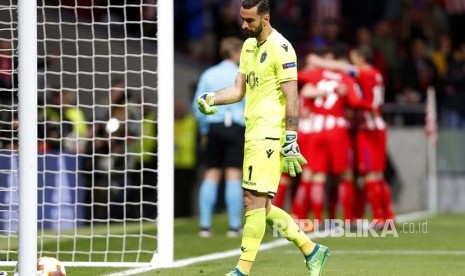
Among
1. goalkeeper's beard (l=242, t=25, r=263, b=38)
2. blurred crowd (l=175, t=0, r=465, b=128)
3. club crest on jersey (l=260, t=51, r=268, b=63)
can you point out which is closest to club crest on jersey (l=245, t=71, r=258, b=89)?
club crest on jersey (l=260, t=51, r=268, b=63)

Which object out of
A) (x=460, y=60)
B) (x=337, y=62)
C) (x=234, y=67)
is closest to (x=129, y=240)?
(x=234, y=67)

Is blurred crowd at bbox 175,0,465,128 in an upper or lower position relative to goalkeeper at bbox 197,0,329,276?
upper

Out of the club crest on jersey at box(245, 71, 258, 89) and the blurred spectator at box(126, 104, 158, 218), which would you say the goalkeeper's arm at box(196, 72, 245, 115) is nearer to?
the club crest on jersey at box(245, 71, 258, 89)

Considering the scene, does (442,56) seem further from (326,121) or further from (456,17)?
(326,121)

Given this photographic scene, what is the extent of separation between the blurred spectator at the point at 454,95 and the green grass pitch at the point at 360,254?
4.60 meters

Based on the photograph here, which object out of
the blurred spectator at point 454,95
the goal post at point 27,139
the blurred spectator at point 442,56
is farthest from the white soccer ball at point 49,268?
the blurred spectator at point 442,56

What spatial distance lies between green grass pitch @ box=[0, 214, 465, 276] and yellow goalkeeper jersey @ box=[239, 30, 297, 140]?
1.52 metres

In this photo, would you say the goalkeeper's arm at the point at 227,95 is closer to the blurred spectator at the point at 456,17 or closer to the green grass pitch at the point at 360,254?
the green grass pitch at the point at 360,254

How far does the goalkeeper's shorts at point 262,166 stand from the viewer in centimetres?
853

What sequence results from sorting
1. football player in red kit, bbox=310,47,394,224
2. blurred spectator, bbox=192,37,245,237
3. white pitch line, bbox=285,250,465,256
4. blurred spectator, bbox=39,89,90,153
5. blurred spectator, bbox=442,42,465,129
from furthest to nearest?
blurred spectator, bbox=442,42,465,129 → blurred spectator, bbox=39,89,90,153 → football player in red kit, bbox=310,47,394,224 → blurred spectator, bbox=192,37,245,237 → white pitch line, bbox=285,250,465,256

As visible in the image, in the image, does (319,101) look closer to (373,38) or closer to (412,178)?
(412,178)

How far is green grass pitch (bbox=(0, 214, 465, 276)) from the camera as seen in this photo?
994cm

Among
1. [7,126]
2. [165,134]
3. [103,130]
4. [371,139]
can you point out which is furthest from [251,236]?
[103,130]

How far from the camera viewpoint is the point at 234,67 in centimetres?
1471
